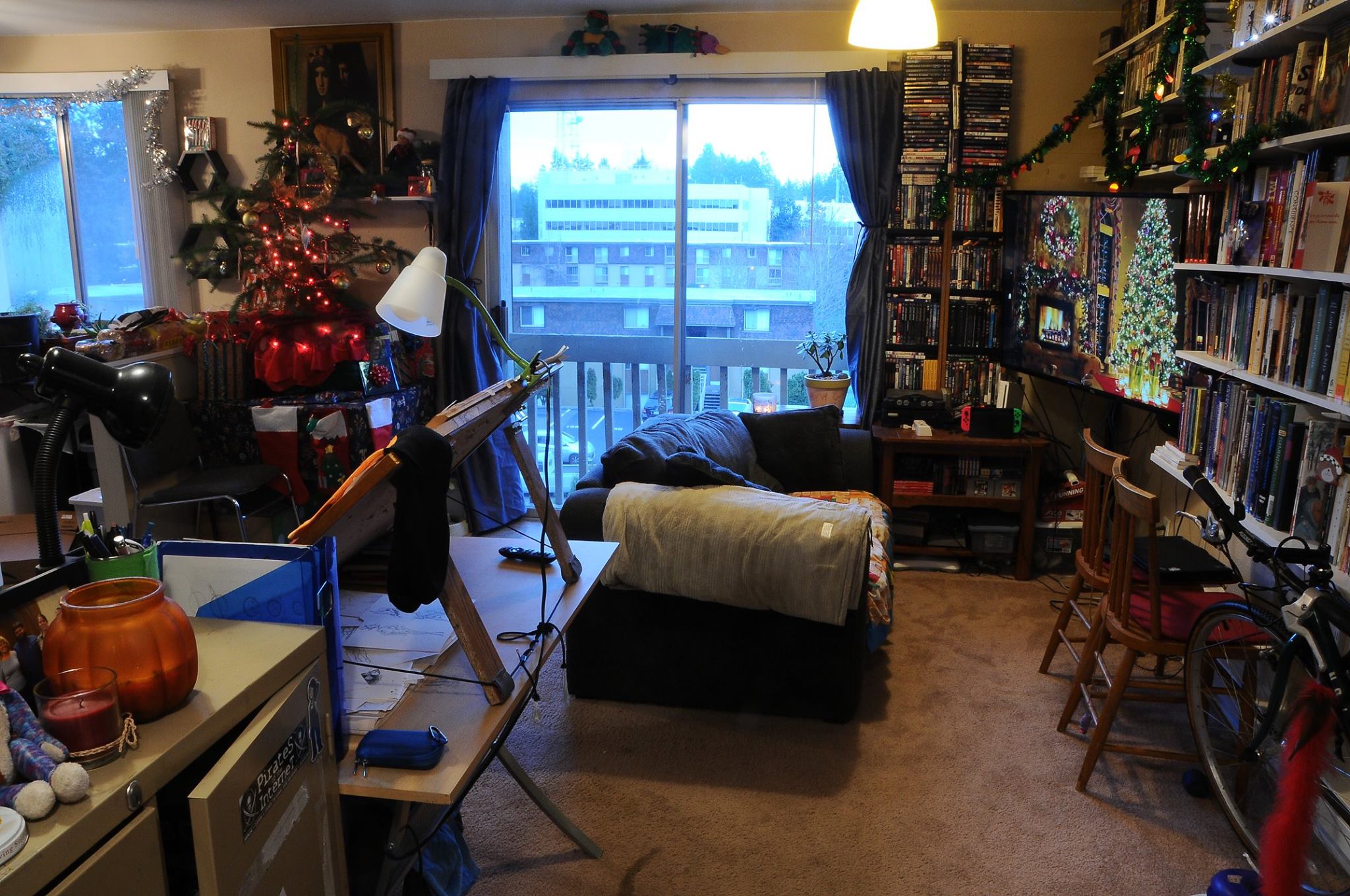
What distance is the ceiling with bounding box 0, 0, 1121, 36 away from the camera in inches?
165

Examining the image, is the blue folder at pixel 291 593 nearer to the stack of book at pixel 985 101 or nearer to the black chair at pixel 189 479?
the black chair at pixel 189 479

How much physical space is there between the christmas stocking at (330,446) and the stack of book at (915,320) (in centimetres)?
251

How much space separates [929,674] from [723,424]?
1261 millimetres

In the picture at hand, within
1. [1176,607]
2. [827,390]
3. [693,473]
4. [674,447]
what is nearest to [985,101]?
[827,390]

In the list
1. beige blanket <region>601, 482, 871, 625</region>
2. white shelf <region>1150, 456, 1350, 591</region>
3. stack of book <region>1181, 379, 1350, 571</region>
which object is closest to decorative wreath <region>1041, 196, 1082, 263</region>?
stack of book <region>1181, 379, 1350, 571</region>

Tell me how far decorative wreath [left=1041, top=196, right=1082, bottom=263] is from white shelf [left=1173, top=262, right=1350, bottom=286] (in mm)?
683

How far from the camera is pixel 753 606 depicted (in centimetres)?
279

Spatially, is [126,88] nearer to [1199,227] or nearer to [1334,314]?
[1199,227]

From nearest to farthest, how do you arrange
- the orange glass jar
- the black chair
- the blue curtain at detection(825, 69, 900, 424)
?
the orange glass jar < the black chair < the blue curtain at detection(825, 69, 900, 424)

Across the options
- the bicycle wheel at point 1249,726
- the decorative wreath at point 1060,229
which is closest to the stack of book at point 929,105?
the decorative wreath at point 1060,229

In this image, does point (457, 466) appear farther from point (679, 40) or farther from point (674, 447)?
point (679, 40)

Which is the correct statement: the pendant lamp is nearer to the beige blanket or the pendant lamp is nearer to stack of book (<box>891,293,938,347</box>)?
the beige blanket

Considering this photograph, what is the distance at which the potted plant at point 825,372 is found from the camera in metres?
4.44

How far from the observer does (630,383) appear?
5012mm
